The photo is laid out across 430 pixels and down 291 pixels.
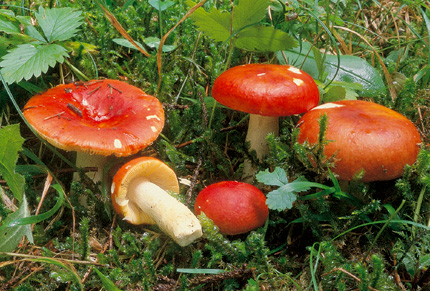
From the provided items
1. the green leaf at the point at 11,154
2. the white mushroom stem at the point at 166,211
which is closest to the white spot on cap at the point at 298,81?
the white mushroom stem at the point at 166,211

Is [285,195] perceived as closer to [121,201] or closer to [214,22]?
[121,201]

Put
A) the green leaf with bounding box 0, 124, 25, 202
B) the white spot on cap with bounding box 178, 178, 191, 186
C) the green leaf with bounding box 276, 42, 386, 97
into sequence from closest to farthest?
the green leaf with bounding box 0, 124, 25, 202 → the white spot on cap with bounding box 178, 178, 191, 186 → the green leaf with bounding box 276, 42, 386, 97

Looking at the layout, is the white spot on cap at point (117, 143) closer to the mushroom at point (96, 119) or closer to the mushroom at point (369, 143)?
the mushroom at point (96, 119)

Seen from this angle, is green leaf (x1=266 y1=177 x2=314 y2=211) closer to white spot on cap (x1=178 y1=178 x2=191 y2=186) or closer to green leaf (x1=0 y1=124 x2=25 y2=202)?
white spot on cap (x1=178 y1=178 x2=191 y2=186)

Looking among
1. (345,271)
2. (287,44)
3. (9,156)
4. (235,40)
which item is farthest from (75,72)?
(345,271)

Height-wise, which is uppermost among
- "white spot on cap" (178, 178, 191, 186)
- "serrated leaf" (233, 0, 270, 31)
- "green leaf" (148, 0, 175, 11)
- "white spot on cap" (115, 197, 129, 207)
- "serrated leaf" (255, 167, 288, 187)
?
"serrated leaf" (233, 0, 270, 31)

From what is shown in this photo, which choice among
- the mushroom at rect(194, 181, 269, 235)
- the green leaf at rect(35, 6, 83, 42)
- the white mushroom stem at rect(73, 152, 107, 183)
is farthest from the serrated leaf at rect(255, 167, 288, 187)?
the green leaf at rect(35, 6, 83, 42)
